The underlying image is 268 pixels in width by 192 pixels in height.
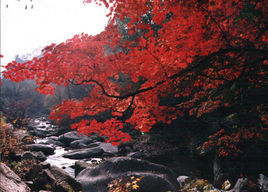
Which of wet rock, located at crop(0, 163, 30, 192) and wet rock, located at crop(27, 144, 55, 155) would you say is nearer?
wet rock, located at crop(0, 163, 30, 192)

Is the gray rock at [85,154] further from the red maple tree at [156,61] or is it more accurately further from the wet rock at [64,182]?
the red maple tree at [156,61]

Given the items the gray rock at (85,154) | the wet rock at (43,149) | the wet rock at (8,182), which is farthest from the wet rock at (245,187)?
the wet rock at (43,149)

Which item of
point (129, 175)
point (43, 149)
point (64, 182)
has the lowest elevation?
point (129, 175)

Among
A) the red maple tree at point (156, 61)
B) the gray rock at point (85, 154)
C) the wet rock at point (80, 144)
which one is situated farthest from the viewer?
the wet rock at point (80, 144)

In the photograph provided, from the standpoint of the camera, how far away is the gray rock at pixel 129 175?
5777mm

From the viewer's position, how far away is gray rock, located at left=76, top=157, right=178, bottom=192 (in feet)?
19.0

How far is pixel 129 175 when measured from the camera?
20.1 feet

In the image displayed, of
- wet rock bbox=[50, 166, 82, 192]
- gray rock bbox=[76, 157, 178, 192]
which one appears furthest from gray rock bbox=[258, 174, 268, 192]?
wet rock bbox=[50, 166, 82, 192]

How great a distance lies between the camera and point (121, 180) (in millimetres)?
5930

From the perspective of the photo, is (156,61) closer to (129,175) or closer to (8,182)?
(8,182)

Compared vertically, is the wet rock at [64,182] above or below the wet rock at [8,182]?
below

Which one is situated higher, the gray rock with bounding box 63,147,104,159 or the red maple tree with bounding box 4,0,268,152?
the red maple tree with bounding box 4,0,268,152

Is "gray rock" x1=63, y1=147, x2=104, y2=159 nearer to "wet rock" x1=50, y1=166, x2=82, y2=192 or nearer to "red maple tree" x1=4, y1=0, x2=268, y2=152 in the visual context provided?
A: "wet rock" x1=50, y1=166, x2=82, y2=192

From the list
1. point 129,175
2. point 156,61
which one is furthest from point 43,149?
point 156,61
